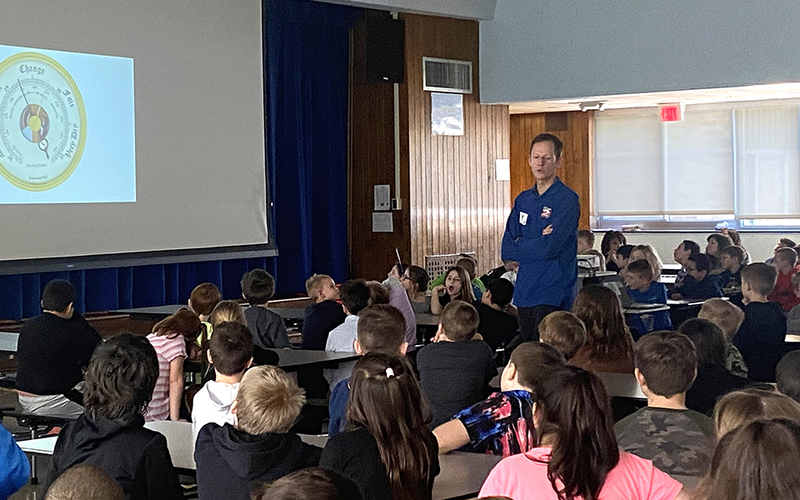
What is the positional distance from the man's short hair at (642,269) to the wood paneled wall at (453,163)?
342 cm

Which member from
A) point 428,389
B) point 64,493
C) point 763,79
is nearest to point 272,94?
point 763,79

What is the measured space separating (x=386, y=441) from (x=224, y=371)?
1.38 metres

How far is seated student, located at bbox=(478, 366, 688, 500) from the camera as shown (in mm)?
2445

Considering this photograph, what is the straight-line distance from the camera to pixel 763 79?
9.51m

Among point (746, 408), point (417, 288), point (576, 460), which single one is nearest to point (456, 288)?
point (417, 288)

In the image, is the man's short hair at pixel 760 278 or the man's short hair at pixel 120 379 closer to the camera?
the man's short hair at pixel 120 379

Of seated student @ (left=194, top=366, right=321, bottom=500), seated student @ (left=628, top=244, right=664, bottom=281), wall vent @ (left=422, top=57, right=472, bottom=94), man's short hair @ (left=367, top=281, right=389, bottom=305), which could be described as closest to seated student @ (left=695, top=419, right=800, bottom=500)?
seated student @ (left=194, top=366, right=321, bottom=500)

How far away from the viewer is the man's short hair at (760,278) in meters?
5.89

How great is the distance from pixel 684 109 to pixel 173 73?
23.4ft

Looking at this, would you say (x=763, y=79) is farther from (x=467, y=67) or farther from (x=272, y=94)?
(x=272, y=94)

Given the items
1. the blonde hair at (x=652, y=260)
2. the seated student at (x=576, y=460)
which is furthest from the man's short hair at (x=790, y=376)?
the blonde hair at (x=652, y=260)

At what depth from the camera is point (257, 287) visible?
6.50m

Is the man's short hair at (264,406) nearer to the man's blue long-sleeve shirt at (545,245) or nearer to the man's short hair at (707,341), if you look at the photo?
the man's short hair at (707,341)

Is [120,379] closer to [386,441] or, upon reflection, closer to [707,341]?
[386,441]
